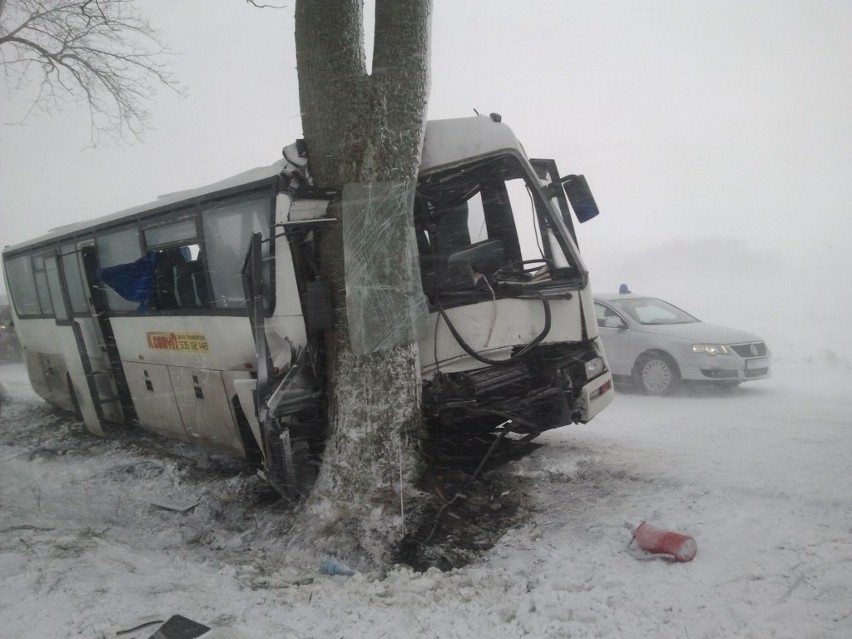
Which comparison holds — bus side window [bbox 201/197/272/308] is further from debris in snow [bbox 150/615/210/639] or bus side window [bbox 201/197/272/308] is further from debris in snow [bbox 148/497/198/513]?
debris in snow [bbox 150/615/210/639]

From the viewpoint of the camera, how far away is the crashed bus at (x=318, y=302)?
4.58 meters

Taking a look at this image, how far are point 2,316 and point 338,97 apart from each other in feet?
63.6

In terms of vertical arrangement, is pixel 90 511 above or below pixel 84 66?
below

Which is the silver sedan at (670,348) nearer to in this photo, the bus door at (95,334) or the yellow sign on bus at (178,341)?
the yellow sign on bus at (178,341)

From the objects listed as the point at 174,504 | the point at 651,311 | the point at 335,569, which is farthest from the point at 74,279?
the point at 651,311

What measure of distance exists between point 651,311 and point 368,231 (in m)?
6.96

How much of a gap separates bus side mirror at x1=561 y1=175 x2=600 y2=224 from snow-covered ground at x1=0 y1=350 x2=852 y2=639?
7.90ft

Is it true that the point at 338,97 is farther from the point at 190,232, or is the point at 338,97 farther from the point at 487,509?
the point at 487,509

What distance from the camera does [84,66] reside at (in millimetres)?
11648

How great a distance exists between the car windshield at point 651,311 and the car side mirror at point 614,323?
23 centimetres

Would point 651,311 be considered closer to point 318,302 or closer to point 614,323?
point 614,323

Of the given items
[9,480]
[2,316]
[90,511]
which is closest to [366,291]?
[90,511]

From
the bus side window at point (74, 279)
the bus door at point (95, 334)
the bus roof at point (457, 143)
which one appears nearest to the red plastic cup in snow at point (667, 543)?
the bus roof at point (457, 143)

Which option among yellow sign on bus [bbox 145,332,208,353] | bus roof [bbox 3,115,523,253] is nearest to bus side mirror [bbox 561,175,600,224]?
bus roof [bbox 3,115,523,253]
